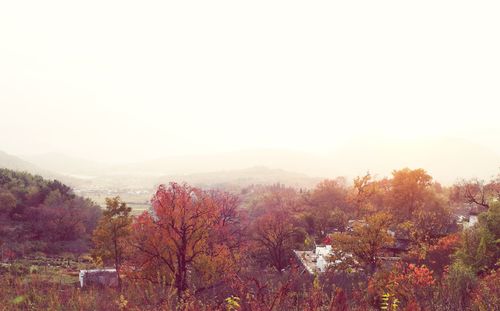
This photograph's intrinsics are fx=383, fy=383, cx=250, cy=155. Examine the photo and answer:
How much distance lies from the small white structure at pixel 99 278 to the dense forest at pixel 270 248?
1390 mm

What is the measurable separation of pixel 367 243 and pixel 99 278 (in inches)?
1087

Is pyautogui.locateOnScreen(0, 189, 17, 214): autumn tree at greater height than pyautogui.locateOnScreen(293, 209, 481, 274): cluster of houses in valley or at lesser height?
greater

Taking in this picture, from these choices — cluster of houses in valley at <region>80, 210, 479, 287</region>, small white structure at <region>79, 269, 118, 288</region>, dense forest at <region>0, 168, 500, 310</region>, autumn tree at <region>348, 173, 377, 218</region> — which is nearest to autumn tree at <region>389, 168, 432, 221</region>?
dense forest at <region>0, 168, 500, 310</region>

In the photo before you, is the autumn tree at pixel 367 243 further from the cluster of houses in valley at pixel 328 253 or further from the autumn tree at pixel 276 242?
the autumn tree at pixel 276 242

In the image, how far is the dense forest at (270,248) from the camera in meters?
19.7

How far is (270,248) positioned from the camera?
2116 inches

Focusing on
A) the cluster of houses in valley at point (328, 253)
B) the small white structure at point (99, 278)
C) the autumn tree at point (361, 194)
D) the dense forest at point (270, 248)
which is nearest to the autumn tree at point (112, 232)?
the dense forest at point (270, 248)

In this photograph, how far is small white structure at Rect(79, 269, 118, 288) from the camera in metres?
38.4

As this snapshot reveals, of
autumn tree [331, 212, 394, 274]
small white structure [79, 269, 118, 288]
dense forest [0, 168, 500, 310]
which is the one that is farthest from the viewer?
small white structure [79, 269, 118, 288]

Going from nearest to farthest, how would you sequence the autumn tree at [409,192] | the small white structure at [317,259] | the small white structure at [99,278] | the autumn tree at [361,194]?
the small white structure at [99,278]
the small white structure at [317,259]
the autumn tree at [409,192]
the autumn tree at [361,194]

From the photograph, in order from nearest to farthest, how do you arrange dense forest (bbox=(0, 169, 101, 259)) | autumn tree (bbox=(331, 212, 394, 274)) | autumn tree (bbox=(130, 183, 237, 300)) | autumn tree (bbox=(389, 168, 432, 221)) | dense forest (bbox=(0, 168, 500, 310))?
1. dense forest (bbox=(0, 168, 500, 310))
2. autumn tree (bbox=(130, 183, 237, 300))
3. autumn tree (bbox=(331, 212, 394, 274))
4. dense forest (bbox=(0, 169, 101, 259))
5. autumn tree (bbox=(389, 168, 432, 221))

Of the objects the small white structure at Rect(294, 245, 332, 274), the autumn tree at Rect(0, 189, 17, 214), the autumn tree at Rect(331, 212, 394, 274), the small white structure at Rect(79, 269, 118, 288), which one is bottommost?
the small white structure at Rect(294, 245, 332, 274)

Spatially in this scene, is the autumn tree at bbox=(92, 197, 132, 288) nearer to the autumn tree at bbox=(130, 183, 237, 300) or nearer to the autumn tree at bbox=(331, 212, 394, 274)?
the autumn tree at bbox=(130, 183, 237, 300)

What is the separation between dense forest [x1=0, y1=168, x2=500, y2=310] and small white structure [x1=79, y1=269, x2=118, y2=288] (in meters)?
1.39
